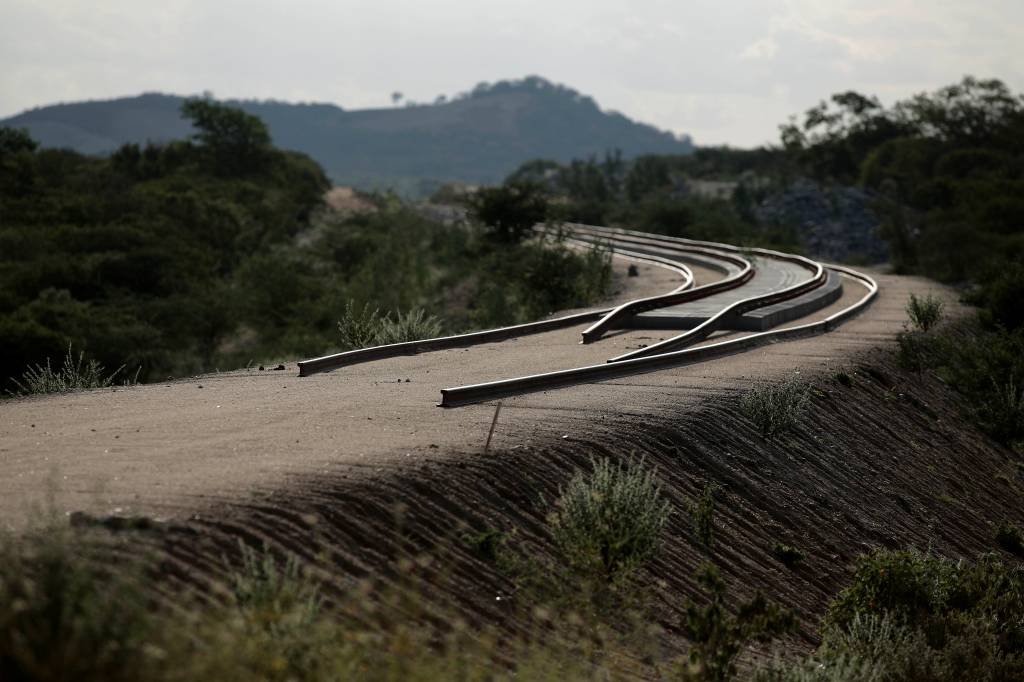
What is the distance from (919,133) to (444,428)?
9226 centimetres

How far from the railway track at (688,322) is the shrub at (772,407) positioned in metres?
1.79

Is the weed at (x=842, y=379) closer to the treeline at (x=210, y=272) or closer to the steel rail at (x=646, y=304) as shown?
the steel rail at (x=646, y=304)

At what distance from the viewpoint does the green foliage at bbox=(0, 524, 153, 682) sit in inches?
204

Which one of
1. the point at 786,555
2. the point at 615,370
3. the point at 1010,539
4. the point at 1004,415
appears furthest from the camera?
the point at 1004,415

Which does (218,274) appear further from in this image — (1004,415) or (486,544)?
(486,544)

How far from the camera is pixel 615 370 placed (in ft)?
50.5

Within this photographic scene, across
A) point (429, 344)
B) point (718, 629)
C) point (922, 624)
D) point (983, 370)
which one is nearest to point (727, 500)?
point (922, 624)

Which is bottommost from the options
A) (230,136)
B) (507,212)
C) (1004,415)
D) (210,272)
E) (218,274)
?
(218,274)

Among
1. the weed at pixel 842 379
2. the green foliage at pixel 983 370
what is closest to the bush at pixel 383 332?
the weed at pixel 842 379

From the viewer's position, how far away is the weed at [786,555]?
37.3ft

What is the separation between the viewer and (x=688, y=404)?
13641mm

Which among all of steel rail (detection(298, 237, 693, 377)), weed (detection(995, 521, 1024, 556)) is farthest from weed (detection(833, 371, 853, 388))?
steel rail (detection(298, 237, 693, 377))

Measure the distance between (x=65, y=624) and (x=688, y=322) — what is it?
55.8 feet

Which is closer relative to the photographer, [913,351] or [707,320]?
[913,351]
